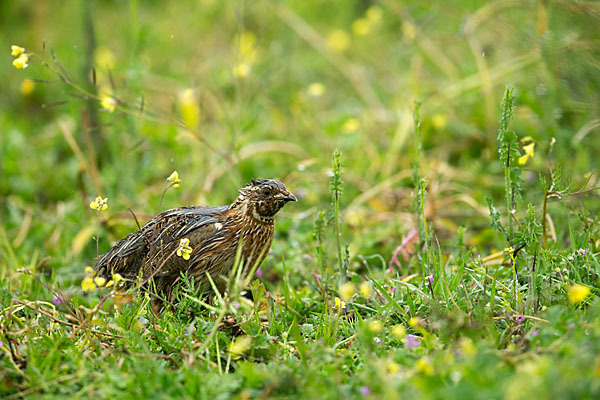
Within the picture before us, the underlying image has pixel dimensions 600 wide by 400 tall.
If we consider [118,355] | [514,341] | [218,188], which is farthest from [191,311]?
[218,188]

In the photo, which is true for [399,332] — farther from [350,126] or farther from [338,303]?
[350,126]

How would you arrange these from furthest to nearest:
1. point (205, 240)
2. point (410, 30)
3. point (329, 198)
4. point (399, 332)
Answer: point (410, 30) → point (329, 198) → point (205, 240) → point (399, 332)

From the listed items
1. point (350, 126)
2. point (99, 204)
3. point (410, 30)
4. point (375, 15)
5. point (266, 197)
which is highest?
point (375, 15)

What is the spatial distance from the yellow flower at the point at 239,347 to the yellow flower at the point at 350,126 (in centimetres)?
363

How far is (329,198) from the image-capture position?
5797 millimetres

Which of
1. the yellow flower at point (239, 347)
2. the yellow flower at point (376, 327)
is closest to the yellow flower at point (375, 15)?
the yellow flower at point (376, 327)

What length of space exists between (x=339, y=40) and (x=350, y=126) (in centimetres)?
283

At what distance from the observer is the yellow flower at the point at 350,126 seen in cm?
646

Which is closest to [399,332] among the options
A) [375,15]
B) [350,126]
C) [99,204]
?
[99,204]

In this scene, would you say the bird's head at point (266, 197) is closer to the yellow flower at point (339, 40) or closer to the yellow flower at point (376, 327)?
the yellow flower at point (376, 327)

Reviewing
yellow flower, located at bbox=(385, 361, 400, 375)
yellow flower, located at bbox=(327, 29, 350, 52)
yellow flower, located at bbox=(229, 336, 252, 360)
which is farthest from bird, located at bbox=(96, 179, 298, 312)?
yellow flower, located at bbox=(327, 29, 350, 52)

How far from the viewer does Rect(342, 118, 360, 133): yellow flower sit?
6465 mm

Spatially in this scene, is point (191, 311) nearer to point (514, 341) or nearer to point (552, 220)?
point (514, 341)

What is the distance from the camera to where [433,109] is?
6.55 m
